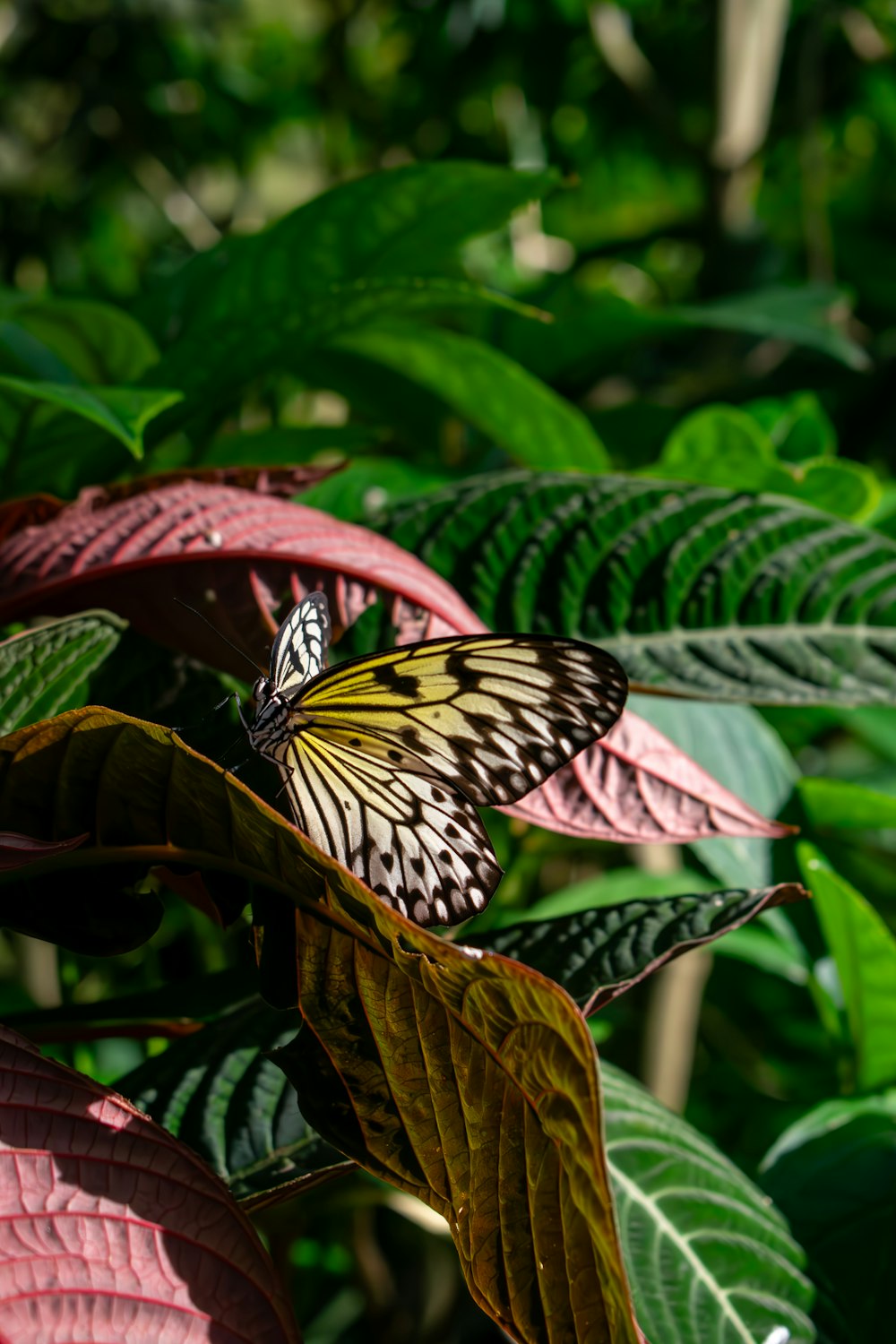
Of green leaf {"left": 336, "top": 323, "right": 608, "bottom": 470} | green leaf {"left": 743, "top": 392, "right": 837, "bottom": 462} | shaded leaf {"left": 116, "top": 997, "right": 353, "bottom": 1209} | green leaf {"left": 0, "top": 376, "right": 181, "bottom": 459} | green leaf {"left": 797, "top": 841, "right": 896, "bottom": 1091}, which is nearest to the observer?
shaded leaf {"left": 116, "top": 997, "right": 353, "bottom": 1209}

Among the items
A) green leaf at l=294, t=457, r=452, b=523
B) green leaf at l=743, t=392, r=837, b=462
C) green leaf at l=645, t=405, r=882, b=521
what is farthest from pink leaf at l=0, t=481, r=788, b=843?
green leaf at l=743, t=392, r=837, b=462

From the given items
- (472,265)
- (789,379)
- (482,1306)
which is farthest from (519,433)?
(472,265)

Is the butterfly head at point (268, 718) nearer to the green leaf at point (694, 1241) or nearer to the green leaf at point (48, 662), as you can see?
the green leaf at point (48, 662)

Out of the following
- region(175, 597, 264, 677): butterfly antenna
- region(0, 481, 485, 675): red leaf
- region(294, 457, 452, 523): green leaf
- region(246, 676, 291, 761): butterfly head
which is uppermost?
region(294, 457, 452, 523): green leaf

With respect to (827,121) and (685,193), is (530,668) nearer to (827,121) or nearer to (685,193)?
(827,121)

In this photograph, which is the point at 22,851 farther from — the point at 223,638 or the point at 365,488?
the point at 365,488

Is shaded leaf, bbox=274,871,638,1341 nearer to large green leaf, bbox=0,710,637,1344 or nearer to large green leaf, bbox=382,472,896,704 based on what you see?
large green leaf, bbox=0,710,637,1344

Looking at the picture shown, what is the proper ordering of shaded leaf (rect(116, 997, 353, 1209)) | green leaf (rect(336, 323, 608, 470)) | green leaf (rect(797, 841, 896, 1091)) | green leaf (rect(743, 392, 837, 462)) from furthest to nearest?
green leaf (rect(743, 392, 837, 462)) < green leaf (rect(336, 323, 608, 470)) < green leaf (rect(797, 841, 896, 1091)) < shaded leaf (rect(116, 997, 353, 1209))

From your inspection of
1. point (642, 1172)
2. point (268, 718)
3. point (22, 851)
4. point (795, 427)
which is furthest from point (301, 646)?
point (795, 427)
